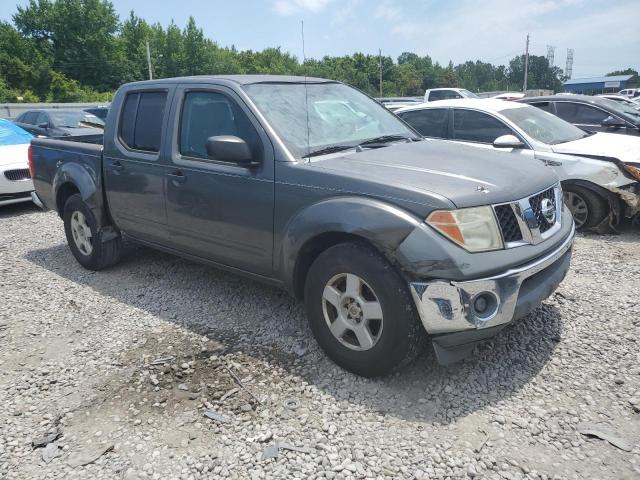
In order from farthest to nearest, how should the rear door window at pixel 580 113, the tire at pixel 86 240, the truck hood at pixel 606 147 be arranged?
1. the rear door window at pixel 580 113
2. the truck hood at pixel 606 147
3. the tire at pixel 86 240

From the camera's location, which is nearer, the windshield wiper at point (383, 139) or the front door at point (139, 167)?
the windshield wiper at point (383, 139)

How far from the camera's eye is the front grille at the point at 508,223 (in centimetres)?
294

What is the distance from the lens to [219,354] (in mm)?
3631

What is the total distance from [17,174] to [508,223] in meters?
8.02

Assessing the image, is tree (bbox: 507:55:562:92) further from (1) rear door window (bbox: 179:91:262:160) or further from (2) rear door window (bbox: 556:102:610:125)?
(1) rear door window (bbox: 179:91:262:160)

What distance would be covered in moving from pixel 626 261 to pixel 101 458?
4.97 m

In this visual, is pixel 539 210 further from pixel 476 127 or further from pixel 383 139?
pixel 476 127

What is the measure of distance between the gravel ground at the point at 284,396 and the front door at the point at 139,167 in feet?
2.39

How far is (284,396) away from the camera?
312 centimetres

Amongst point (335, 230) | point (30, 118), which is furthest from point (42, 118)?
point (335, 230)

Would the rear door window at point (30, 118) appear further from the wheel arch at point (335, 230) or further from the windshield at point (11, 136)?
the wheel arch at point (335, 230)

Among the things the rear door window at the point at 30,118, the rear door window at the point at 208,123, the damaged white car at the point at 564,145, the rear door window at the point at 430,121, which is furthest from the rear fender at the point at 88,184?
the rear door window at the point at 30,118

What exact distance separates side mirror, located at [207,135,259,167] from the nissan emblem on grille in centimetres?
193

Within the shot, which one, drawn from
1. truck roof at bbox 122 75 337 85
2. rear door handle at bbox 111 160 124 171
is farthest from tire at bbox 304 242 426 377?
rear door handle at bbox 111 160 124 171
